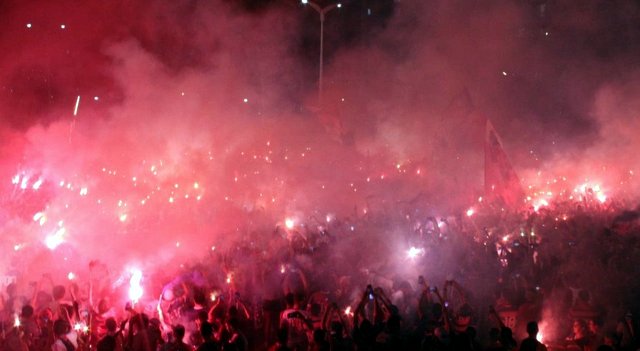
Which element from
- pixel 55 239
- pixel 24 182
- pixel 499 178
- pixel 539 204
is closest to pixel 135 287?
pixel 24 182

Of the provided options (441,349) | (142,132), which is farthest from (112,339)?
(142,132)

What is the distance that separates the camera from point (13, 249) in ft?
25.9

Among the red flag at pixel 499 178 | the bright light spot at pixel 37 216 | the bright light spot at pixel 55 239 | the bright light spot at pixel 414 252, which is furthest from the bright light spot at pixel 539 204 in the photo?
the bright light spot at pixel 37 216

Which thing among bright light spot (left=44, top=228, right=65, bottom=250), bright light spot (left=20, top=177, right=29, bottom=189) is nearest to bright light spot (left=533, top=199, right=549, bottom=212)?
bright light spot (left=44, top=228, right=65, bottom=250)

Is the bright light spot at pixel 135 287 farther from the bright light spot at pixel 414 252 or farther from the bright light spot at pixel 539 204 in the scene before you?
the bright light spot at pixel 539 204

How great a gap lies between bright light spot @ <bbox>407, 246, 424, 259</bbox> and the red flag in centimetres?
485

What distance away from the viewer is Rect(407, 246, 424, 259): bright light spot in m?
7.71

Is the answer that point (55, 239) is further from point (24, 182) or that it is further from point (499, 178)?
point (499, 178)

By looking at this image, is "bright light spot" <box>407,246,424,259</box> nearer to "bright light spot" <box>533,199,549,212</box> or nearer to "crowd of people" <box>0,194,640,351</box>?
"crowd of people" <box>0,194,640,351</box>

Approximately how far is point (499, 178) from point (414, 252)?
545 centimetres

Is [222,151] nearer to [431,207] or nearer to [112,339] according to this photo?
[431,207]

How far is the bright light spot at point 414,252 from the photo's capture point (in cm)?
771

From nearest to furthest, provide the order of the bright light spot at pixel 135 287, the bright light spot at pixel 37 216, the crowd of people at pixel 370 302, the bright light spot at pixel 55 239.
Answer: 1. the crowd of people at pixel 370 302
2. the bright light spot at pixel 135 287
3. the bright light spot at pixel 55 239
4. the bright light spot at pixel 37 216

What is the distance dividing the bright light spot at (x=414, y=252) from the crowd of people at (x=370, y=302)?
0.06 metres
